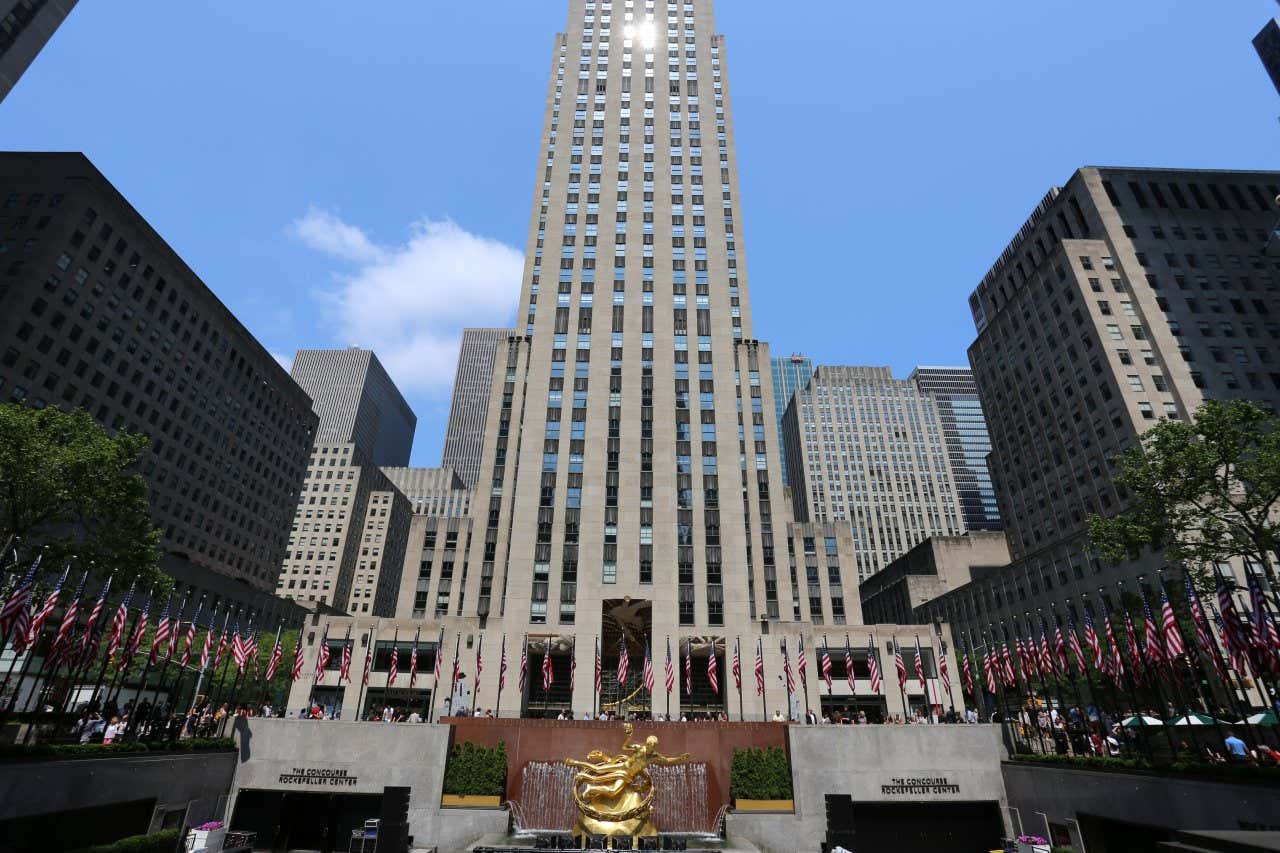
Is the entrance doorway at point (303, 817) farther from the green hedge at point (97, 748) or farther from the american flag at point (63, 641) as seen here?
the american flag at point (63, 641)

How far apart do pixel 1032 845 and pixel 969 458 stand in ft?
565

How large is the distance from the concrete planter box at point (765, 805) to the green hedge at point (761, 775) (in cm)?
22

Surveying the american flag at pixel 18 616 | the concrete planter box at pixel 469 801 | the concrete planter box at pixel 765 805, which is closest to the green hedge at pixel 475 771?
the concrete planter box at pixel 469 801

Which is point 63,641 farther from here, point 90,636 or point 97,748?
point 97,748

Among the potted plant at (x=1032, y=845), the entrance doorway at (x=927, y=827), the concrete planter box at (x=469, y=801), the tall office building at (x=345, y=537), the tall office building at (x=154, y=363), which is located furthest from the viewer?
the tall office building at (x=345, y=537)

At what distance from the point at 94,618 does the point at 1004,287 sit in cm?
12206

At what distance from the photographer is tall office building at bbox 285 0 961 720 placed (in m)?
62.4

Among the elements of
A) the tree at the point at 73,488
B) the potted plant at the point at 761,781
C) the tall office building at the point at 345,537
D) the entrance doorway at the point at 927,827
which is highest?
the tall office building at the point at 345,537

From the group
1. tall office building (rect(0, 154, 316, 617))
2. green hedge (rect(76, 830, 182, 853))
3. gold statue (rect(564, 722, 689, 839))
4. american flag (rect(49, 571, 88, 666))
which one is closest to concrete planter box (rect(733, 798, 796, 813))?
gold statue (rect(564, 722, 689, 839))

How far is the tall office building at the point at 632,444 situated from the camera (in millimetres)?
62406

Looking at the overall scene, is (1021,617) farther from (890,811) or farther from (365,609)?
(365,609)

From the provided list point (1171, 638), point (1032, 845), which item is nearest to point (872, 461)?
point (1171, 638)

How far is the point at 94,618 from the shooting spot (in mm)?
27562

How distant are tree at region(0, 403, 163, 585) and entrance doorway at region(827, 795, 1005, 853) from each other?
44677 mm
